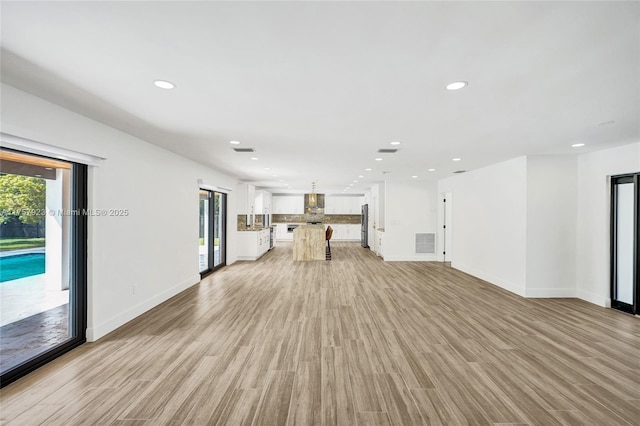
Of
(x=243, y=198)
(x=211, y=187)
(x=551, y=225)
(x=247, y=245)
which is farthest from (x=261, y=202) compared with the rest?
(x=551, y=225)

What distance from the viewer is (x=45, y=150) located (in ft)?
9.02

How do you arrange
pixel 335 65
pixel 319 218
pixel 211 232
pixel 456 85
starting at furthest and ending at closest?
pixel 319 218, pixel 211 232, pixel 456 85, pixel 335 65

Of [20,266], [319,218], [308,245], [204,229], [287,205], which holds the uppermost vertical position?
[287,205]

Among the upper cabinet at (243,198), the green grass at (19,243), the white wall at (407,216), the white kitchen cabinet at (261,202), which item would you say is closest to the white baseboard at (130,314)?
the green grass at (19,243)

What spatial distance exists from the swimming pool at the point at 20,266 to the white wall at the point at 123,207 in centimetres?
45

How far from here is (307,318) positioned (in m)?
4.05

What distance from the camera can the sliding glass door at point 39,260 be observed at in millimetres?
2611

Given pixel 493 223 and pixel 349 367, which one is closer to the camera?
pixel 349 367

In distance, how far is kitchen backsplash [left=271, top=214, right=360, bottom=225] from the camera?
14.9 m

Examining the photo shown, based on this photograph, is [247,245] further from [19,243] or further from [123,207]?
[19,243]

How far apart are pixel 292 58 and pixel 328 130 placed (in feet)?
5.63

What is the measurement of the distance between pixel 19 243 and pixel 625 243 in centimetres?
767

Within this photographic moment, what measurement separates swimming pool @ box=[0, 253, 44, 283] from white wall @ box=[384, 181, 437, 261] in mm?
7866

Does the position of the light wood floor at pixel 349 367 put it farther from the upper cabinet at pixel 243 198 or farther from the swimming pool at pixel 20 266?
the upper cabinet at pixel 243 198
